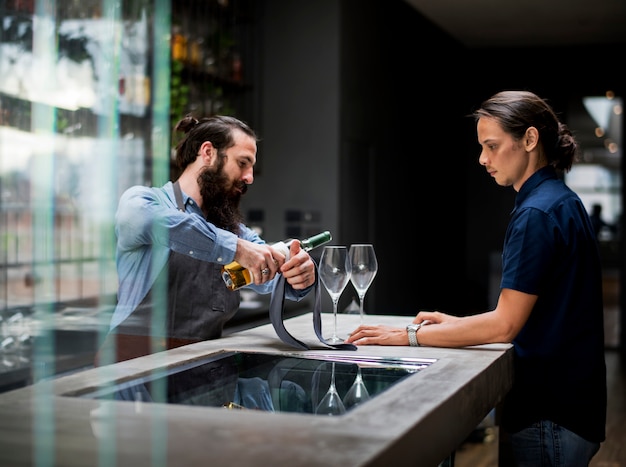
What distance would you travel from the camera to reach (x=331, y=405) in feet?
4.29

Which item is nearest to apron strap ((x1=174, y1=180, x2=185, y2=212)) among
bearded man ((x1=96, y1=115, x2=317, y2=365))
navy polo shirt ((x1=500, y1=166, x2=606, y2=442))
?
bearded man ((x1=96, y1=115, x2=317, y2=365))

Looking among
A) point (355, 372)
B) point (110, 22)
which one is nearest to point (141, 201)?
point (355, 372)

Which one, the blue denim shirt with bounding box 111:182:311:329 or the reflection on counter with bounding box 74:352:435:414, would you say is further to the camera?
the blue denim shirt with bounding box 111:182:311:329

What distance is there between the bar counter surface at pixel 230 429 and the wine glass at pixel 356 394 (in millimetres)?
24

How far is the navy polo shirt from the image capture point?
186 centimetres

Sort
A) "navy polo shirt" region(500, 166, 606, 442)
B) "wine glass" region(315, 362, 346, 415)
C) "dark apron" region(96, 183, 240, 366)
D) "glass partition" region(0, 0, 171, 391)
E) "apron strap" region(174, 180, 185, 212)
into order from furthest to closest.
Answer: "glass partition" region(0, 0, 171, 391) < "apron strap" region(174, 180, 185, 212) < "dark apron" region(96, 183, 240, 366) < "navy polo shirt" region(500, 166, 606, 442) < "wine glass" region(315, 362, 346, 415)

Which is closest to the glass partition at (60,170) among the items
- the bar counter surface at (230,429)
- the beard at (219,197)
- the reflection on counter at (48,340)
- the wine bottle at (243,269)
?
the reflection on counter at (48,340)

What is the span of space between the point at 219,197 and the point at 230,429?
1427 mm

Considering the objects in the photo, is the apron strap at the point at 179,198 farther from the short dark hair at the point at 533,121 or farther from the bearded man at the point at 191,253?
the short dark hair at the point at 533,121

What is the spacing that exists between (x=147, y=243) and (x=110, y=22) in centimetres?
164

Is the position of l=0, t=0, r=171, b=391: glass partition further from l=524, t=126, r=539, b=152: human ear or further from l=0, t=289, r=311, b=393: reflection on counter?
l=524, t=126, r=539, b=152: human ear

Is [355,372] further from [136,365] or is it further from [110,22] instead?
[110,22]

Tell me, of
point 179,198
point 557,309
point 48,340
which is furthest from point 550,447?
point 48,340

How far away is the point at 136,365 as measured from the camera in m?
1.65
